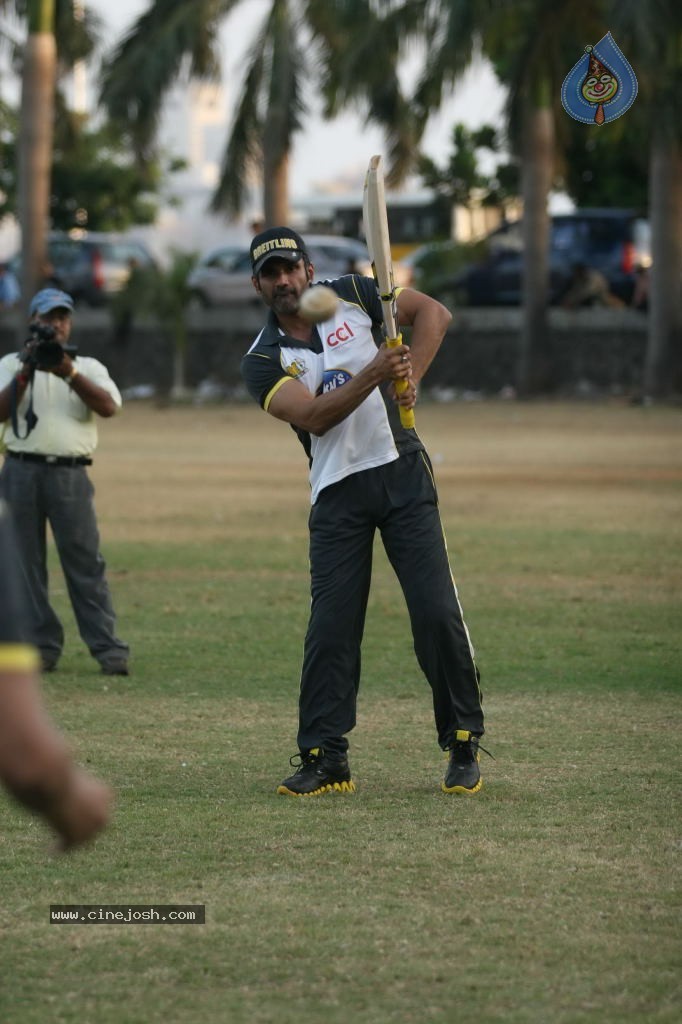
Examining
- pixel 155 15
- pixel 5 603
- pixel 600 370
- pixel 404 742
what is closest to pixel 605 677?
pixel 404 742

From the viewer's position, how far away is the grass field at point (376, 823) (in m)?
4.93

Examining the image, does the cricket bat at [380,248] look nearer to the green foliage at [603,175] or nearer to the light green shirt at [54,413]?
the light green shirt at [54,413]

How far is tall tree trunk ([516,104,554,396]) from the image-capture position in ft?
109

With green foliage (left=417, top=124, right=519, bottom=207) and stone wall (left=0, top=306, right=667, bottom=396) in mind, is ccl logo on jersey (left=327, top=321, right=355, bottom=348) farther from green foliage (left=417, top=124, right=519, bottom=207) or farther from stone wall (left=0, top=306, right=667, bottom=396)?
green foliage (left=417, top=124, right=519, bottom=207)

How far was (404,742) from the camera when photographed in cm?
808

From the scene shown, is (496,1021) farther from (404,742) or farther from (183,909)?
(404,742)

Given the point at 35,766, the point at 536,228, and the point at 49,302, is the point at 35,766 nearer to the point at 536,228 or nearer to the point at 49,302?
the point at 49,302

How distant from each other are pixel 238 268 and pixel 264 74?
12.9ft

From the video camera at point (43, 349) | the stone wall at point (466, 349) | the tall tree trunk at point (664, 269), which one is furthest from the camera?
the stone wall at point (466, 349)

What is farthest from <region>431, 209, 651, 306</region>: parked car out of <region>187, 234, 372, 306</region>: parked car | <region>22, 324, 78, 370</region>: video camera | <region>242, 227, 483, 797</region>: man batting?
<region>242, 227, 483, 797</region>: man batting

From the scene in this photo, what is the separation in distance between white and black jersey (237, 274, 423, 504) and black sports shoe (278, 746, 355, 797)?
3.31ft

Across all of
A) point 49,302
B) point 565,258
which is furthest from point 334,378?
point 565,258

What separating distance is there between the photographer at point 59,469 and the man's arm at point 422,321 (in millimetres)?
2837

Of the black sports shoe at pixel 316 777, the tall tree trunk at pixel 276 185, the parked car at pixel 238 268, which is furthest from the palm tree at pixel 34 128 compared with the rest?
the black sports shoe at pixel 316 777
